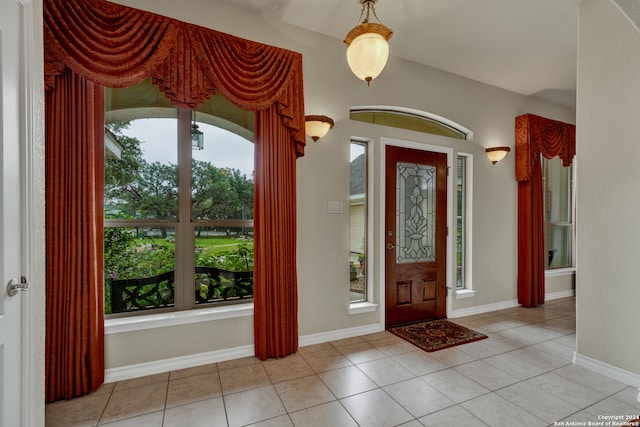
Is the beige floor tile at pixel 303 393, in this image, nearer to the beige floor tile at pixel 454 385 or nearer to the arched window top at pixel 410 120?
the beige floor tile at pixel 454 385

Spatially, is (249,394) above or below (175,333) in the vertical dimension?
below

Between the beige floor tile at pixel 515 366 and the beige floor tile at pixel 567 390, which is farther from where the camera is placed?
the beige floor tile at pixel 515 366

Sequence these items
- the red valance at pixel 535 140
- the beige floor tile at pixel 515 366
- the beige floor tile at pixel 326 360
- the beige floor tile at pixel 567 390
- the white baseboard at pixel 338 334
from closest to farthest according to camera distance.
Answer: the beige floor tile at pixel 567 390 → the beige floor tile at pixel 515 366 → the beige floor tile at pixel 326 360 → the white baseboard at pixel 338 334 → the red valance at pixel 535 140

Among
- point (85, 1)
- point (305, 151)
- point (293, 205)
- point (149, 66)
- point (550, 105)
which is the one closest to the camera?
point (85, 1)

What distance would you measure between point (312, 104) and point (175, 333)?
96.2 inches

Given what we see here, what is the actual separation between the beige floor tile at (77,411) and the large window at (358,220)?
2330 mm

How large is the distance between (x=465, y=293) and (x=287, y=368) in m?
2.60

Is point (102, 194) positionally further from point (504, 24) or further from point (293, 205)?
point (504, 24)

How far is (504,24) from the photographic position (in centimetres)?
292

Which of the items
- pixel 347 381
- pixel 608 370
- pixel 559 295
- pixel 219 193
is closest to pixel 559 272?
pixel 559 295

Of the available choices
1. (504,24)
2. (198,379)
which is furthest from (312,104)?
(198,379)

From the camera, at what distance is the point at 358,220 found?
11.3ft

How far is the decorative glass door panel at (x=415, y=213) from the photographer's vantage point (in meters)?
3.57

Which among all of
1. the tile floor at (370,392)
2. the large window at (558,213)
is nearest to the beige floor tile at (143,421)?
the tile floor at (370,392)
